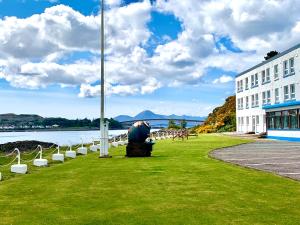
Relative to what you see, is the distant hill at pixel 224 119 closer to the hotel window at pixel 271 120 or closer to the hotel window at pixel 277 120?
the hotel window at pixel 271 120

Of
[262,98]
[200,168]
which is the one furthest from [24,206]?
[262,98]

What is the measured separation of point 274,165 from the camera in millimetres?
19719

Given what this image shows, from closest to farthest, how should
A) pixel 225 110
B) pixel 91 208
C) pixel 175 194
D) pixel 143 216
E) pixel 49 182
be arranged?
1. pixel 143 216
2. pixel 91 208
3. pixel 175 194
4. pixel 49 182
5. pixel 225 110

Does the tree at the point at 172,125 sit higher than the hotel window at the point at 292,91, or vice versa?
the hotel window at the point at 292,91

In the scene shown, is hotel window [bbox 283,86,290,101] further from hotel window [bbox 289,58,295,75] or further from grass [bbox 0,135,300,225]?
grass [bbox 0,135,300,225]

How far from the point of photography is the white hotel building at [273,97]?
48094mm

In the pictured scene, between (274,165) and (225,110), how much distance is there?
74732 millimetres

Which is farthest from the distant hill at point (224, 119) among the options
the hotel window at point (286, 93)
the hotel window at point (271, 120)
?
the hotel window at point (286, 93)

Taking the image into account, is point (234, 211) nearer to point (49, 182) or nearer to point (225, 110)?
point (49, 182)

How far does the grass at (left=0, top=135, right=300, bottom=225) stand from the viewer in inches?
361

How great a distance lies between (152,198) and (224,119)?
78.6m

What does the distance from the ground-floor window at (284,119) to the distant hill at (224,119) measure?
27.2m

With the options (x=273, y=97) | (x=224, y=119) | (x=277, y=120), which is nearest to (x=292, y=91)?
(x=277, y=120)

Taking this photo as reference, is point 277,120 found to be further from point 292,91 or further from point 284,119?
point 292,91
